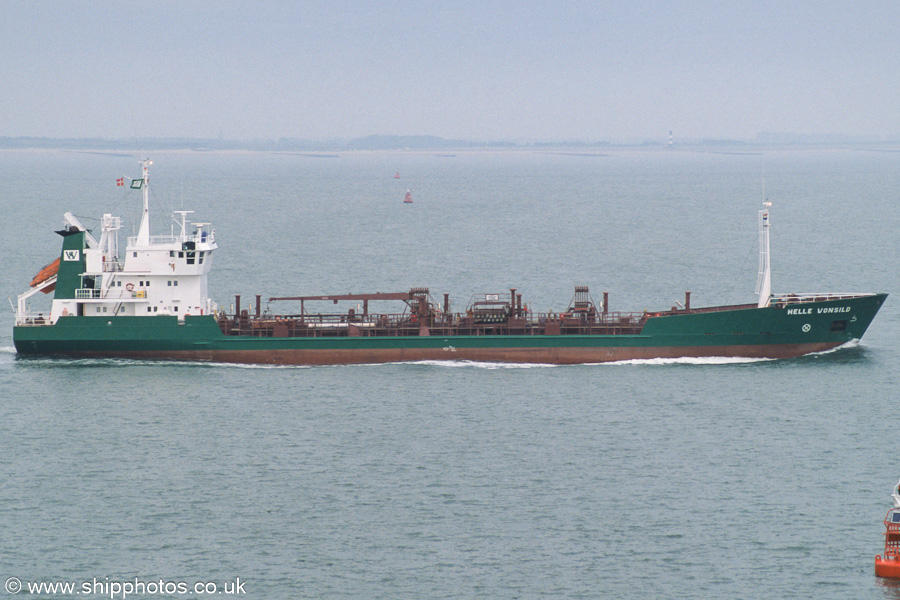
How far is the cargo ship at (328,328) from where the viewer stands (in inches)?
2165

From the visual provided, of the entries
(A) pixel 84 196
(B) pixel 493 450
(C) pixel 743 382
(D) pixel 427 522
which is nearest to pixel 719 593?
(D) pixel 427 522

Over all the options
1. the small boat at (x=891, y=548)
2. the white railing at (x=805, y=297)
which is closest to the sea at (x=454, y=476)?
the small boat at (x=891, y=548)

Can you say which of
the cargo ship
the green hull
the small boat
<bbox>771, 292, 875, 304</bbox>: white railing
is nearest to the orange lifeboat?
the cargo ship

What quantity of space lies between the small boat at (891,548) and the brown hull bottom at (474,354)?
2332 centimetres

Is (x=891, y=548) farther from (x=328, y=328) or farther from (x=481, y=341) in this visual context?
(x=328, y=328)

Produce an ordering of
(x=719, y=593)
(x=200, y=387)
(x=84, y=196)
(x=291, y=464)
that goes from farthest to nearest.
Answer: (x=84, y=196) < (x=200, y=387) < (x=291, y=464) < (x=719, y=593)

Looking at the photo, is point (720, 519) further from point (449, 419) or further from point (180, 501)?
point (180, 501)

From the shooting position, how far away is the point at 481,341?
55.6 meters

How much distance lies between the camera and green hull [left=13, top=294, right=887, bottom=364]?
2162 inches

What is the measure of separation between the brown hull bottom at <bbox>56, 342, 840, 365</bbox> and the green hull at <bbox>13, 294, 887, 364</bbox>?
49 millimetres

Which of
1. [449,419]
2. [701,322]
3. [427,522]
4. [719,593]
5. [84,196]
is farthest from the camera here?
[84,196]

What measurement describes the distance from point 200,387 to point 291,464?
12099mm

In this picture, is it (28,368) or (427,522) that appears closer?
(427,522)

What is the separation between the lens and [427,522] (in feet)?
117
